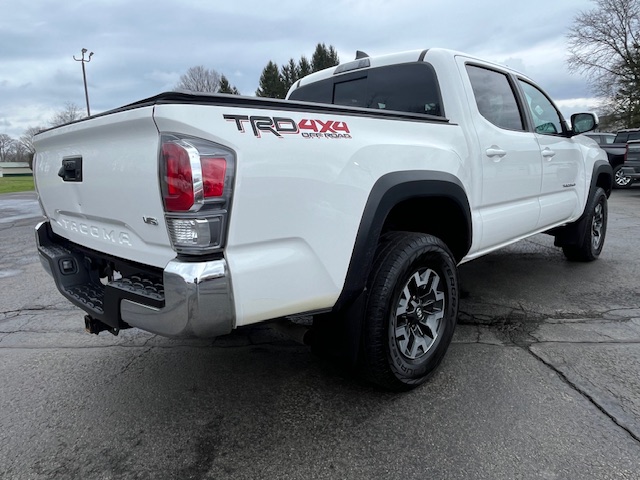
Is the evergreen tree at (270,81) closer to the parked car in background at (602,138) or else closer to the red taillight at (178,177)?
the parked car in background at (602,138)

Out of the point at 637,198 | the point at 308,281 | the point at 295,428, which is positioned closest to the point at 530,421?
the point at 295,428

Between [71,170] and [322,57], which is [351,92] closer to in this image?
[71,170]

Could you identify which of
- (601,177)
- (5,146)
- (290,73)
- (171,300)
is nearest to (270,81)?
(290,73)

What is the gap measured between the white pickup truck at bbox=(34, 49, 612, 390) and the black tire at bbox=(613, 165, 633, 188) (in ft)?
47.4

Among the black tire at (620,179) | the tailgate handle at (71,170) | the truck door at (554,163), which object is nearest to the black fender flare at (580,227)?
the truck door at (554,163)

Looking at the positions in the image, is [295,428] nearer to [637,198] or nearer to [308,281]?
[308,281]

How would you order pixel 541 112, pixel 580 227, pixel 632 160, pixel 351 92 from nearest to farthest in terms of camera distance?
pixel 351 92 < pixel 541 112 < pixel 580 227 < pixel 632 160

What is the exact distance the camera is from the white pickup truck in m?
1.77

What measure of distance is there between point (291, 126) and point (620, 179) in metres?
17.4

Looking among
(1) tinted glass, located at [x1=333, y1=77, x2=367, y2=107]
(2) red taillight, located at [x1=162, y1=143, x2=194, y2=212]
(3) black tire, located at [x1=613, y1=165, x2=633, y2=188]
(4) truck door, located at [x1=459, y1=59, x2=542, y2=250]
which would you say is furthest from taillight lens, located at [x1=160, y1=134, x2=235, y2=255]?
(3) black tire, located at [x1=613, y1=165, x2=633, y2=188]

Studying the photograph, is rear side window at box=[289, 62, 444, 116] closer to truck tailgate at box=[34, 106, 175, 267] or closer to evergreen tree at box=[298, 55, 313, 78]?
truck tailgate at box=[34, 106, 175, 267]

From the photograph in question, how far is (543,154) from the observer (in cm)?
399

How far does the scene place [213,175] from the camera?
174cm

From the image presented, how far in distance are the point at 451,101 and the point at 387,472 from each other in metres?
2.32
